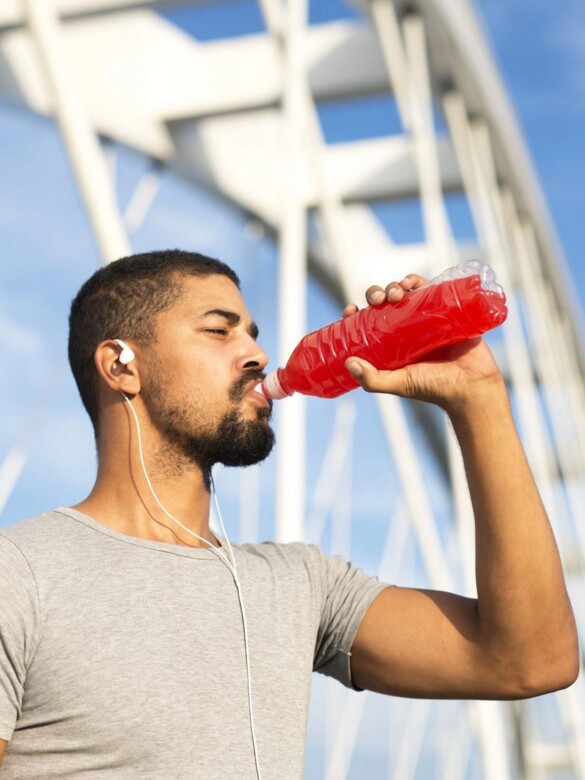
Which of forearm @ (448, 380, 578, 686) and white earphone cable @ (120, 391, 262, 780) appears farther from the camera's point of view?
forearm @ (448, 380, 578, 686)

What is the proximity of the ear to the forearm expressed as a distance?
2.08 ft

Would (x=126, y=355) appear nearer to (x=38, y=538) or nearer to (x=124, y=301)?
(x=124, y=301)

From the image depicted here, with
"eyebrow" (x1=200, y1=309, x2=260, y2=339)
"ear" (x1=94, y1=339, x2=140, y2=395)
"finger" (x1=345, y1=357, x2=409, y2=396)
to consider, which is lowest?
"finger" (x1=345, y1=357, x2=409, y2=396)

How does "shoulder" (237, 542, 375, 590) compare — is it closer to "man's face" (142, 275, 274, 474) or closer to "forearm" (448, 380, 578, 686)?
"man's face" (142, 275, 274, 474)

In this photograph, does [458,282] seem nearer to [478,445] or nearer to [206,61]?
[478,445]

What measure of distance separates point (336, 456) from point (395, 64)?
585 cm

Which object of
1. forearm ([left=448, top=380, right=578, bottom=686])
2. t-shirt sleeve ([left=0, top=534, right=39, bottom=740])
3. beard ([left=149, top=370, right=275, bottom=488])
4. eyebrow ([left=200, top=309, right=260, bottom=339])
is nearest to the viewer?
t-shirt sleeve ([left=0, top=534, right=39, bottom=740])

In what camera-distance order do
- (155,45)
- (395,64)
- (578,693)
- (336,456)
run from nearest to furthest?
(395,64) → (155,45) → (336,456) → (578,693)

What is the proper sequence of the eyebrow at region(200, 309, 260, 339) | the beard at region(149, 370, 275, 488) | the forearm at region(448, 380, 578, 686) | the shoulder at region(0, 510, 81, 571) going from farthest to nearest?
the eyebrow at region(200, 309, 260, 339) < the beard at region(149, 370, 275, 488) < the forearm at region(448, 380, 578, 686) < the shoulder at region(0, 510, 81, 571)

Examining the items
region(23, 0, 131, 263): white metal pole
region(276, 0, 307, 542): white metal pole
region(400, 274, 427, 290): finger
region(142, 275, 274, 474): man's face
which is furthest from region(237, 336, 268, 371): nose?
region(276, 0, 307, 542): white metal pole

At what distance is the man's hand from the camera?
2.15 m

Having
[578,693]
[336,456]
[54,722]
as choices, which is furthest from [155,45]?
[578,693]

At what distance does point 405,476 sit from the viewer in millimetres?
8945

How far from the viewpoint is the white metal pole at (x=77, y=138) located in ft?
14.5
